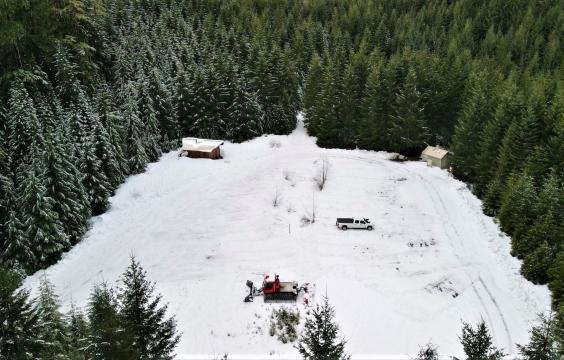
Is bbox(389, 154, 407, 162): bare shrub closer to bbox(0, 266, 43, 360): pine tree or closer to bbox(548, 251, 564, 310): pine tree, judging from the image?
→ bbox(548, 251, 564, 310): pine tree

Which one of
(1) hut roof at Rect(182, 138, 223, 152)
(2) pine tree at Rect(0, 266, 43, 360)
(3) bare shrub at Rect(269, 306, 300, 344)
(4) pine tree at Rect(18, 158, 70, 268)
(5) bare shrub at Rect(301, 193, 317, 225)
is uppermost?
(2) pine tree at Rect(0, 266, 43, 360)

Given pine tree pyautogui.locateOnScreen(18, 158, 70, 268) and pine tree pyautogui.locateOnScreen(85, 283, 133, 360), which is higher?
pine tree pyautogui.locateOnScreen(85, 283, 133, 360)

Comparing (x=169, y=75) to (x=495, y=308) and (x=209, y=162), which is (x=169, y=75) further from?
(x=495, y=308)

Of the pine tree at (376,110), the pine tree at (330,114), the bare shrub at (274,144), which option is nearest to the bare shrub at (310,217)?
the bare shrub at (274,144)

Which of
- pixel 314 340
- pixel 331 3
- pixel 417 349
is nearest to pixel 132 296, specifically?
pixel 314 340

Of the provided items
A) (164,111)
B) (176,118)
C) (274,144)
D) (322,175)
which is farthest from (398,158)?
(164,111)

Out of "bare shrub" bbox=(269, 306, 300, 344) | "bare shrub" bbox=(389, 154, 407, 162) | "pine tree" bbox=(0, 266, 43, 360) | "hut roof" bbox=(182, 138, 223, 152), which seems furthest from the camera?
"bare shrub" bbox=(389, 154, 407, 162)

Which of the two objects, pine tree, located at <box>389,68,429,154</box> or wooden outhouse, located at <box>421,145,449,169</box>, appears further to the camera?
pine tree, located at <box>389,68,429,154</box>

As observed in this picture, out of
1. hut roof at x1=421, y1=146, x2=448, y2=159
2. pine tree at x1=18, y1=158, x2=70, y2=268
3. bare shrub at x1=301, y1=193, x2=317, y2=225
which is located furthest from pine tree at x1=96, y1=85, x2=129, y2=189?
hut roof at x1=421, y1=146, x2=448, y2=159
